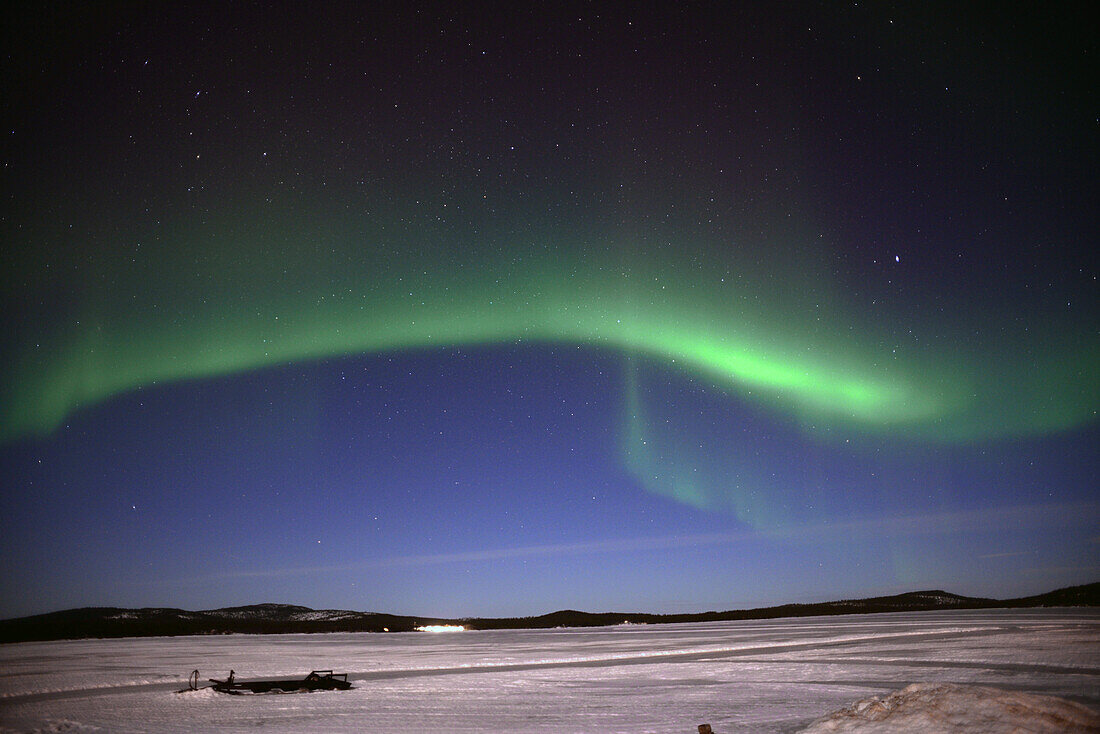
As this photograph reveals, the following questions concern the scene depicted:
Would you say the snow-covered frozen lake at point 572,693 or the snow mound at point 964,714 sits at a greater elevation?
the snow mound at point 964,714

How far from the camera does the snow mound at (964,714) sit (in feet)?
29.5

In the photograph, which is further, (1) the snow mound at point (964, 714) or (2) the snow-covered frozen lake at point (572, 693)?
(2) the snow-covered frozen lake at point (572, 693)

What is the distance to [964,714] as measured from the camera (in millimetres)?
9695

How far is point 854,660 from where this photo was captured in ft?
88.1

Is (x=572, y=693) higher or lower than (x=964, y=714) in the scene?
lower

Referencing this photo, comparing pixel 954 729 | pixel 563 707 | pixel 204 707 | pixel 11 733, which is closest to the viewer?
pixel 954 729

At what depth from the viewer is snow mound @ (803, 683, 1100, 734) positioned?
8977mm

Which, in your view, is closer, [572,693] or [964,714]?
[964,714]

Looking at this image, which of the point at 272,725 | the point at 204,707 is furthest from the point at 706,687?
the point at 204,707

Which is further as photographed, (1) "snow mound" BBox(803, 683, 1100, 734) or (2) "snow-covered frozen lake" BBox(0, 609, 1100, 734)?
(2) "snow-covered frozen lake" BBox(0, 609, 1100, 734)

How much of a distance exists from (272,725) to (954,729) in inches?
508

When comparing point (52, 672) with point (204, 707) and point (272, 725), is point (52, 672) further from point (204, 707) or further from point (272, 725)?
point (272, 725)

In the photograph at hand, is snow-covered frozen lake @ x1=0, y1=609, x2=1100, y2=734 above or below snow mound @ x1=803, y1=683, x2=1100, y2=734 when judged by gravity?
below

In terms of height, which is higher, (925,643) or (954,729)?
(954,729)
